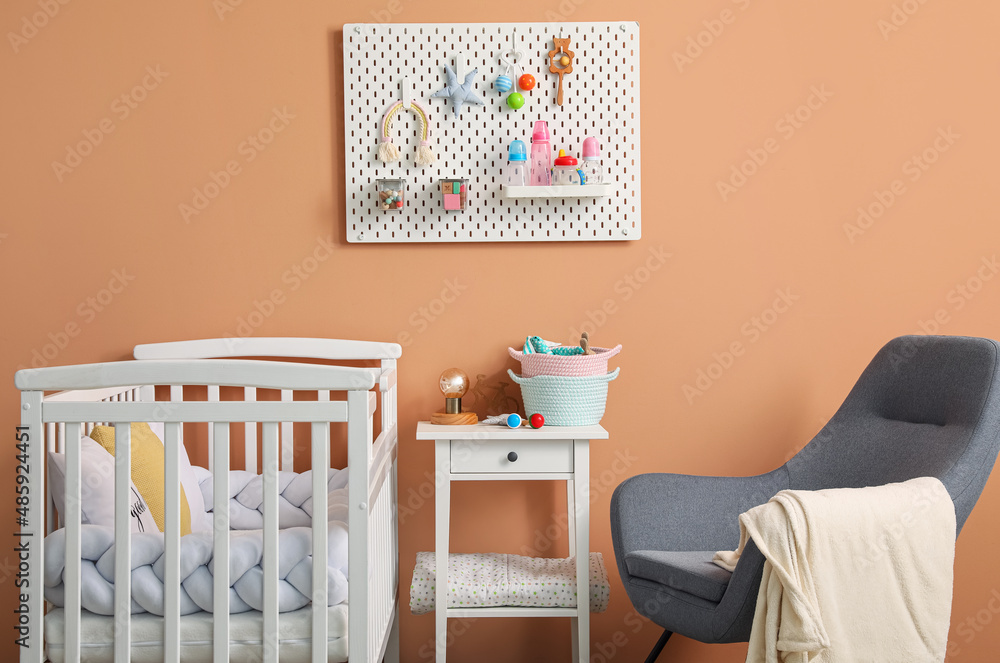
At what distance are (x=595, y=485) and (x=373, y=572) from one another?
87 cm

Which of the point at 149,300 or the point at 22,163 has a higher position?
the point at 22,163

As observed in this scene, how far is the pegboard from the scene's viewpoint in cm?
211

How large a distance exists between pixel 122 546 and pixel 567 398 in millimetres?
1032

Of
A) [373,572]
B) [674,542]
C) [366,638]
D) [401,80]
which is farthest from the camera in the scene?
[401,80]

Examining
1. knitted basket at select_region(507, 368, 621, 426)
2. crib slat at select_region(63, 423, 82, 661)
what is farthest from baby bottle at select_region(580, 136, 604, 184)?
crib slat at select_region(63, 423, 82, 661)

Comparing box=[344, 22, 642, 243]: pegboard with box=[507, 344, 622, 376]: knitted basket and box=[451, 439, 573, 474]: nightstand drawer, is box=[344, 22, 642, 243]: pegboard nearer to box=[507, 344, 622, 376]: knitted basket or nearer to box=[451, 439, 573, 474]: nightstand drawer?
box=[507, 344, 622, 376]: knitted basket

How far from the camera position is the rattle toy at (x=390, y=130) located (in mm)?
2074

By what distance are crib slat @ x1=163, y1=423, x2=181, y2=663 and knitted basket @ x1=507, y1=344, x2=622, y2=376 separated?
92cm

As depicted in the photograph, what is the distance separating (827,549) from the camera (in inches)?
56.4

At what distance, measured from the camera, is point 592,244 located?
216 cm

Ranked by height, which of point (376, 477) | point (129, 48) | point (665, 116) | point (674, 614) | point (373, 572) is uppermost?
point (129, 48)

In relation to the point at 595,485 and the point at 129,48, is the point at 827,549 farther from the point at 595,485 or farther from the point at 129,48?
the point at 129,48

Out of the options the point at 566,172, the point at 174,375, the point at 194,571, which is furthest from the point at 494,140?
the point at 194,571

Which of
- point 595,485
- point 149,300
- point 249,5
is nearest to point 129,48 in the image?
point 249,5
